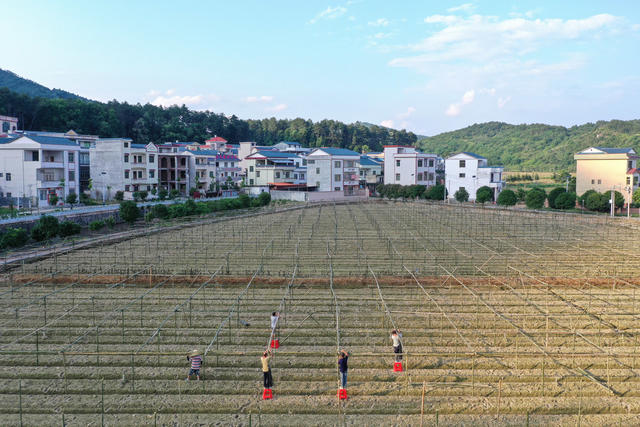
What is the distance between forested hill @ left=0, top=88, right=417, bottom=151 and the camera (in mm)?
52062

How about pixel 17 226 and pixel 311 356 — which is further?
pixel 17 226

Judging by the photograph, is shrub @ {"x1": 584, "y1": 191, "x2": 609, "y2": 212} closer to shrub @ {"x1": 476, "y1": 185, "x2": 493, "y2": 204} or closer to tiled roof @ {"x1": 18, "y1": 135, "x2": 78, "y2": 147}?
shrub @ {"x1": 476, "y1": 185, "x2": 493, "y2": 204}

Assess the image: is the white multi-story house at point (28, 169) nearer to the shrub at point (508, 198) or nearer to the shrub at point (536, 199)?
the shrub at point (508, 198)

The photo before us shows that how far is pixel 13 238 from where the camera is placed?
2117 cm

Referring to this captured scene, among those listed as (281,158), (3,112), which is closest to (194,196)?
(281,158)

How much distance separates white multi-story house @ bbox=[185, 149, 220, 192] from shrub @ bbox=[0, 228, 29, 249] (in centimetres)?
2511

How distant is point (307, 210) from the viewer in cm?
3916

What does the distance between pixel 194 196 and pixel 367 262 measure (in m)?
30.7

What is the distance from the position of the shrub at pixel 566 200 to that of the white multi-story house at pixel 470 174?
11574mm

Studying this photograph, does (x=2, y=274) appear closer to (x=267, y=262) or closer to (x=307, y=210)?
(x=267, y=262)

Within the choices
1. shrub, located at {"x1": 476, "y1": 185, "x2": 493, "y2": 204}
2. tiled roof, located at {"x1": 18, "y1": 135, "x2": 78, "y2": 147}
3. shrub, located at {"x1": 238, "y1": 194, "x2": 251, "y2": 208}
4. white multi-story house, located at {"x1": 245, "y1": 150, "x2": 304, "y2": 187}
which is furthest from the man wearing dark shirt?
white multi-story house, located at {"x1": 245, "y1": 150, "x2": 304, "y2": 187}

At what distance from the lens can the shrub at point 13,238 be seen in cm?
2090

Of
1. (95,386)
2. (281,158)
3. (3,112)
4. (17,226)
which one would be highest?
(3,112)

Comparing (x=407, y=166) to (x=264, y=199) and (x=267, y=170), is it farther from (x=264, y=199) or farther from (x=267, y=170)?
(x=264, y=199)
